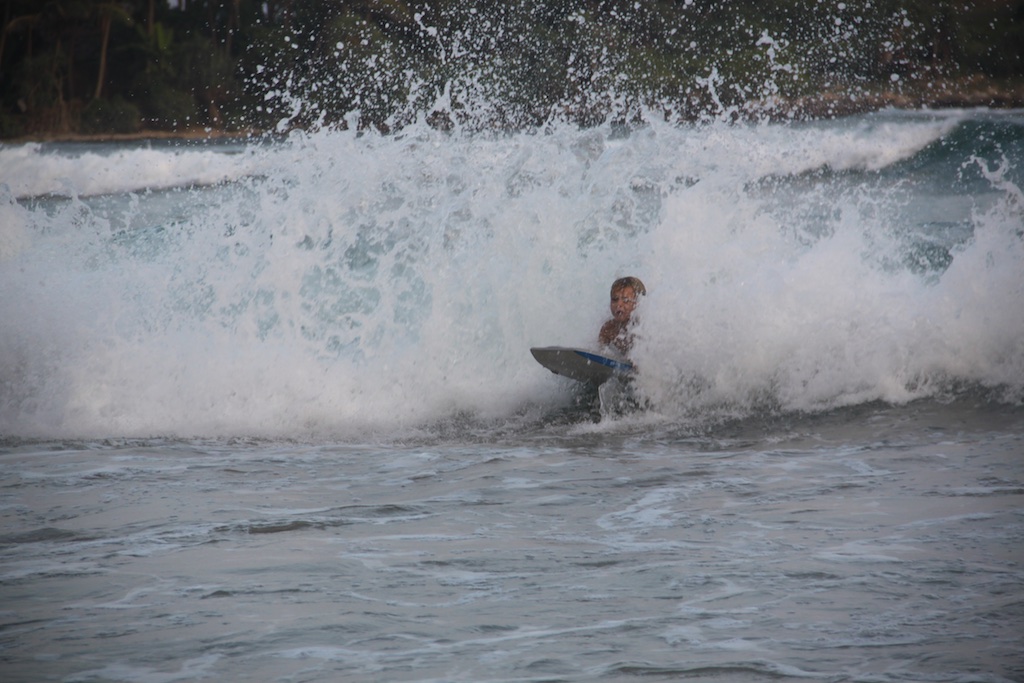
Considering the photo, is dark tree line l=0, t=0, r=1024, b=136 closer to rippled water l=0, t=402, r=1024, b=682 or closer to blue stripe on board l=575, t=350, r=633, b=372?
blue stripe on board l=575, t=350, r=633, b=372

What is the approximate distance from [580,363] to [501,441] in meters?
0.83

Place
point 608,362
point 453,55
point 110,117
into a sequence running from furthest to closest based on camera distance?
point 110,117
point 453,55
point 608,362

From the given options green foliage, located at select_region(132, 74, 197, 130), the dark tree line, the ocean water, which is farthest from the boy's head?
green foliage, located at select_region(132, 74, 197, 130)

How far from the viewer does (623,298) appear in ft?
25.2

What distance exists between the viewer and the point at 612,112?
29.3 metres

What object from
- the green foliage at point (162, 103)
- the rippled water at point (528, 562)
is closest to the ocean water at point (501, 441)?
the rippled water at point (528, 562)

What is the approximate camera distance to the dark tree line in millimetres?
29484

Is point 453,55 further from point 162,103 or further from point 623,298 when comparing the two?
point 623,298

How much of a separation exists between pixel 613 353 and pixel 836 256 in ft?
6.78

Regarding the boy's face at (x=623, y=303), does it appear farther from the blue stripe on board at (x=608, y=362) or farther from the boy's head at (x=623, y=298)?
the blue stripe on board at (x=608, y=362)

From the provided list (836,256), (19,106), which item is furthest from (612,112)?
(836,256)

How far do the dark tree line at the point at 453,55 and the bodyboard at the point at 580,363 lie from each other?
2117 centimetres

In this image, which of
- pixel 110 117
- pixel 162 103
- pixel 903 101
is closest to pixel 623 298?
pixel 903 101

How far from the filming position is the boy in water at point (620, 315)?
764 cm
